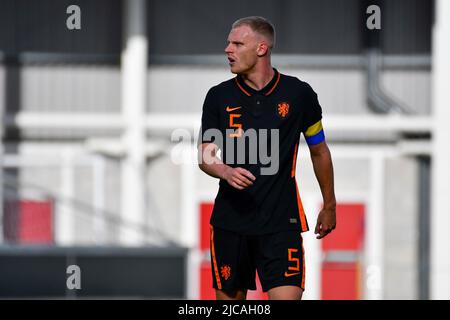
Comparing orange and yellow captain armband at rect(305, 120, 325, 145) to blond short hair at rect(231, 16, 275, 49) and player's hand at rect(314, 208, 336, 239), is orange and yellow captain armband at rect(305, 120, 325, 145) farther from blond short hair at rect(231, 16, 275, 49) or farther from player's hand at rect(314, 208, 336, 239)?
blond short hair at rect(231, 16, 275, 49)

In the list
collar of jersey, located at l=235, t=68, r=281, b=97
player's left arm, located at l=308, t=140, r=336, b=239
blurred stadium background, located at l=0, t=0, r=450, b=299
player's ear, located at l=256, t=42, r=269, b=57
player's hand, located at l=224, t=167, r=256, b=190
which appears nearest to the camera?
player's hand, located at l=224, t=167, r=256, b=190

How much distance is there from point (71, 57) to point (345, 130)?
4270 millimetres

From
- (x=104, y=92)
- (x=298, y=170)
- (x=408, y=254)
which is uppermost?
(x=104, y=92)

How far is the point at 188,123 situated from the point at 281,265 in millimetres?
12012

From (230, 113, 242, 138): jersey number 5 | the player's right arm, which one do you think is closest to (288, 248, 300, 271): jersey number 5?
the player's right arm

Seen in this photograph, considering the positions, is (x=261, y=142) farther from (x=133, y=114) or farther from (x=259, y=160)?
(x=133, y=114)

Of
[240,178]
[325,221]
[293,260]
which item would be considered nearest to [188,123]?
[325,221]

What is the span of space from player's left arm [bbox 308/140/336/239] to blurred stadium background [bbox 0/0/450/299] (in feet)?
38.2

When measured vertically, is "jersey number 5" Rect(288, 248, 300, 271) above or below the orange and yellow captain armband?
below

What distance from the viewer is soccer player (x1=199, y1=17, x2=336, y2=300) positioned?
571cm
